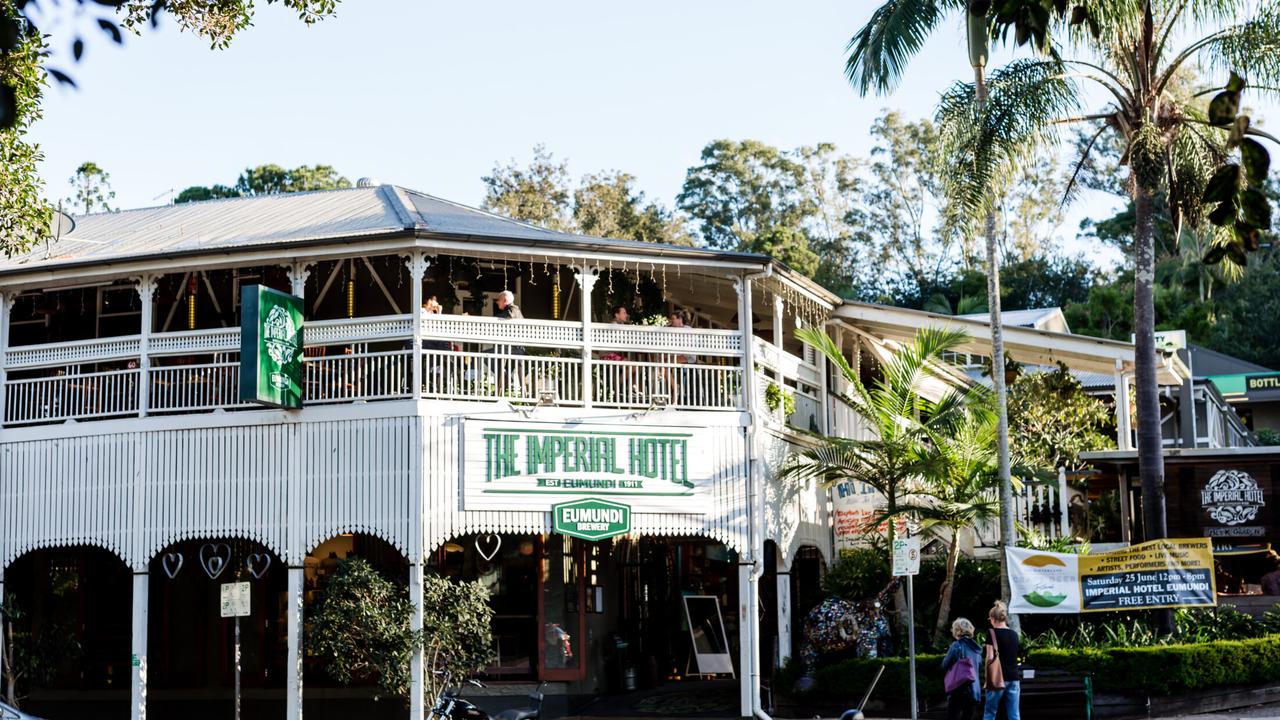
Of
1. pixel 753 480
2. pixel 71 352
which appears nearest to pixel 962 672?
pixel 753 480

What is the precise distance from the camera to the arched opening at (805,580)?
23.7m

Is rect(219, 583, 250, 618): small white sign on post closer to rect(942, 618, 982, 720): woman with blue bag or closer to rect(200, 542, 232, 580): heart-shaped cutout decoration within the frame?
rect(200, 542, 232, 580): heart-shaped cutout decoration

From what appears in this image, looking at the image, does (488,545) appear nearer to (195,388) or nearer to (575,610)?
(575,610)

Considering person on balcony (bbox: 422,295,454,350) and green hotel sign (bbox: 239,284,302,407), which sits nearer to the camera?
green hotel sign (bbox: 239,284,302,407)

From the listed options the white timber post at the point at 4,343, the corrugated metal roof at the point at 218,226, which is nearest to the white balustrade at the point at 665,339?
the corrugated metal roof at the point at 218,226

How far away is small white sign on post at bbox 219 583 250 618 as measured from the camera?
1820 centimetres

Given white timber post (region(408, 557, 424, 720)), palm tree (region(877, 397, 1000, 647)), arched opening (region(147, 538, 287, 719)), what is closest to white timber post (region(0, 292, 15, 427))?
arched opening (region(147, 538, 287, 719))

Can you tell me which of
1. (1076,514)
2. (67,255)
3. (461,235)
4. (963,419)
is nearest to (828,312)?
(963,419)

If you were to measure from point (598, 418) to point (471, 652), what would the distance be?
359 cm

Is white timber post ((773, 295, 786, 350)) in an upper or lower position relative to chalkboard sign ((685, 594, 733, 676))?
upper

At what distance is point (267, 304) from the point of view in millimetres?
19562

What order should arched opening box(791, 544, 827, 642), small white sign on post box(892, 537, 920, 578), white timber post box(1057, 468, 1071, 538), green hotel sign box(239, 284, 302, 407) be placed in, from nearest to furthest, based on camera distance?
small white sign on post box(892, 537, 920, 578) → green hotel sign box(239, 284, 302, 407) → white timber post box(1057, 468, 1071, 538) → arched opening box(791, 544, 827, 642)

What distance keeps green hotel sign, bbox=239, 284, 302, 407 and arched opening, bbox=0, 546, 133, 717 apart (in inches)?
212

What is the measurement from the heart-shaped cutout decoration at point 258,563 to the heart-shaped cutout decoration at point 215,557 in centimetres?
33
